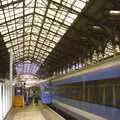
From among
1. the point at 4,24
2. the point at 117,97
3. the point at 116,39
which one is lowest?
the point at 117,97

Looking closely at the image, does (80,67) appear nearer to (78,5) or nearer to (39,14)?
(78,5)

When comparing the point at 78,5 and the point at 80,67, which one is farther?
the point at 80,67

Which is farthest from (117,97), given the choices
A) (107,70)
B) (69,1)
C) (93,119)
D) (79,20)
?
(79,20)

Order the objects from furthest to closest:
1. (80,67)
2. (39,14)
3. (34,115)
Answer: (39,14)
(80,67)
(34,115)

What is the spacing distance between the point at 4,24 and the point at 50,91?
10.3 m

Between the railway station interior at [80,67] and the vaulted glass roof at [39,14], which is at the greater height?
the vaulted glass roof at [39,14]

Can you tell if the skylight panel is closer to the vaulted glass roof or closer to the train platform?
the vaulted glass roof

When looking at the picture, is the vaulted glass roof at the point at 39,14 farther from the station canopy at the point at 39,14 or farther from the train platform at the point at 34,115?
the train platform at the point at 34,115

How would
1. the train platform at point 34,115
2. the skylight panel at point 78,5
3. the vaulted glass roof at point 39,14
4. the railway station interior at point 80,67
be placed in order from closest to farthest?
the railway station interior at point 80,67, the train platform at point 34,115, the skylight panel at point 78,5, the vaulted glass roof at point 39,14

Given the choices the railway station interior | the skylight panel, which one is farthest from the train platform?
the skylight panel

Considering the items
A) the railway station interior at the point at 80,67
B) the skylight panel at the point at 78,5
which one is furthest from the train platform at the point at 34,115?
the skylight panel at the point at 78,5

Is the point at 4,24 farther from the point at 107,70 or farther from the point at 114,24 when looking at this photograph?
the point at 107,70

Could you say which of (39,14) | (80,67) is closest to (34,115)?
(80,67)

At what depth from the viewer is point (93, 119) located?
17094 mm
